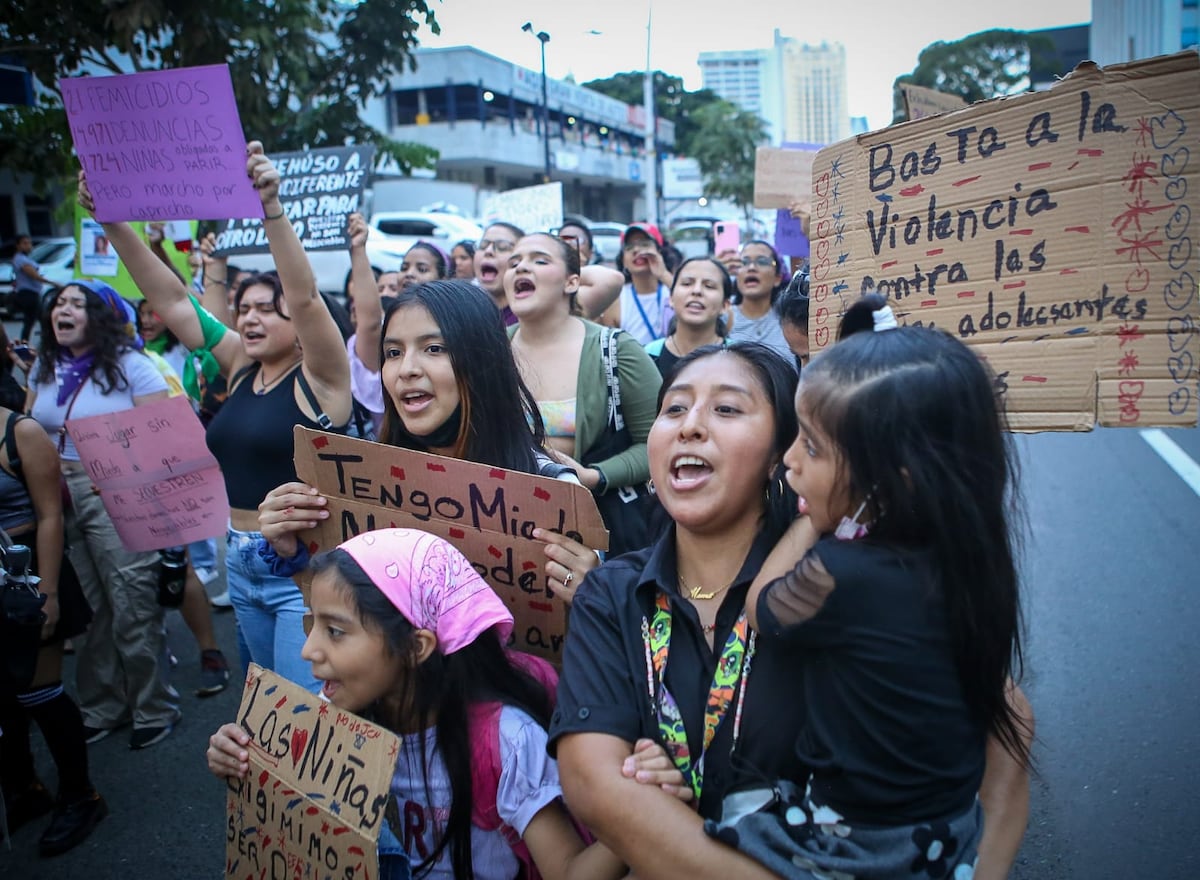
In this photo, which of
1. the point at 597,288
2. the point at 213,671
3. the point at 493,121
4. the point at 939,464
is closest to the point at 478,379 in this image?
the point at 939,464

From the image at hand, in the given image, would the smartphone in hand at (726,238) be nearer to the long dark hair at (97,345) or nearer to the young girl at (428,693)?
the long dark hair at (97,345)

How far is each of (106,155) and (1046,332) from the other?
3.62 meters

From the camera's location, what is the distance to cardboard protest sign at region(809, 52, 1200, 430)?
1.73m

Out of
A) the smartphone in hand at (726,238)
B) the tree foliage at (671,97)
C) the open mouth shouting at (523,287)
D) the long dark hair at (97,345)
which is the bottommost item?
the long dark hair at (97,345)

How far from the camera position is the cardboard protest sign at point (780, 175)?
6512mm

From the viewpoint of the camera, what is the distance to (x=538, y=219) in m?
8.46

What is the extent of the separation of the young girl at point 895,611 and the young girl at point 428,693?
2.25 feet

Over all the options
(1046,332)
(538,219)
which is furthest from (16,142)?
(1046,332)

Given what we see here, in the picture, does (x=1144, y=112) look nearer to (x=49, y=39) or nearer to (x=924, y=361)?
(x=924, y=361)

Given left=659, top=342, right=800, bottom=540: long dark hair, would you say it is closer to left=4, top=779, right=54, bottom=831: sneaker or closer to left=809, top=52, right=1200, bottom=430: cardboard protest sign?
left=809, top=52, right=1200, bottom=430: cardboard protest sign

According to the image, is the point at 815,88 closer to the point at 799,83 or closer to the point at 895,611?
the point at 799,83

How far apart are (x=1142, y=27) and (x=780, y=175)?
609 inches

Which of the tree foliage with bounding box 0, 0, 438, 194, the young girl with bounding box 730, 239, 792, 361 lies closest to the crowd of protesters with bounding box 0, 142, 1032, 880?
the young girl with bounding box 730, 239, 792, 361

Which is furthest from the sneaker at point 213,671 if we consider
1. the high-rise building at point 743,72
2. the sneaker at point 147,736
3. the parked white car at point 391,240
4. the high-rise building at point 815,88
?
the high-rise building at point 743,72
